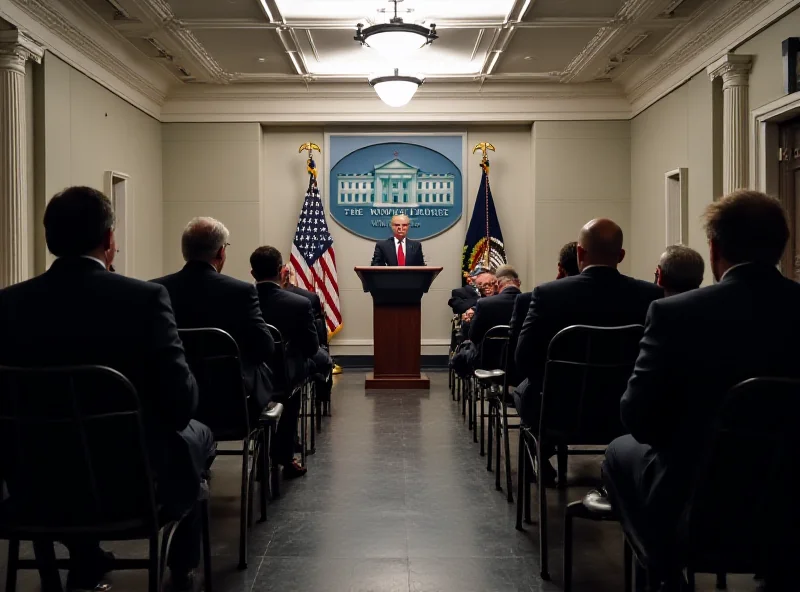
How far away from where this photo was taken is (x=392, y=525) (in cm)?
347

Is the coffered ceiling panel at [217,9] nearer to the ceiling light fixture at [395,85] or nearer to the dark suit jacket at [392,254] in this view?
the ceiling light fixture at [395,85]

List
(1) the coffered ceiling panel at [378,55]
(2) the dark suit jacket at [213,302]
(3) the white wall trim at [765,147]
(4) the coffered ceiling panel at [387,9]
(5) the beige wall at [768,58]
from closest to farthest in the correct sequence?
(2) the dark suit jacket at [213,302]
(5) the beige wall at [768,58]
(3) the white wall trim at [765,147]
(4) the coffered ceiling panel at [387,9]
(1) the coffered ceiling panel at [378,55]

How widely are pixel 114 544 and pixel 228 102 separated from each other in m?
7.73

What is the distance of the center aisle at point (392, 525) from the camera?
111 inches

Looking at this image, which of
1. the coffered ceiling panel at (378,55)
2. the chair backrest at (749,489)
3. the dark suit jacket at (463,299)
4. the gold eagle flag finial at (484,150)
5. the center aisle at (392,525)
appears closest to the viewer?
the chair backrest at (749,489)

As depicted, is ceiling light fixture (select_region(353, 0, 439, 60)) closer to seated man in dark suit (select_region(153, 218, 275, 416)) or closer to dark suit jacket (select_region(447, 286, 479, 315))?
dark suit jacket (select_region(447, 286, 479, 315))

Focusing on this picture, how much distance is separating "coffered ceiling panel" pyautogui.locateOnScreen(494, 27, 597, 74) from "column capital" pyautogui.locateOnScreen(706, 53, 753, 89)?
5.06 feet

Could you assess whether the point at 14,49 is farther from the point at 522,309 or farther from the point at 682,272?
the point at 682,272

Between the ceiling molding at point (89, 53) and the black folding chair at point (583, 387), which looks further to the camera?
the ceiling molding at point (89, 53)

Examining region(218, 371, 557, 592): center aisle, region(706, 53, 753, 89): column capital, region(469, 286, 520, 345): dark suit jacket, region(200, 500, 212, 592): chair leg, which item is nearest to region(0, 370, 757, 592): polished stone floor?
region(218, 371, 557, 592): center aisle

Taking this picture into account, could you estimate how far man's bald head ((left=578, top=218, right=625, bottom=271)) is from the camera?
291 cm

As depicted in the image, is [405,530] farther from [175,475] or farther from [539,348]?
[175,475]

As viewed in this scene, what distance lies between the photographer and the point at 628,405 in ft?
5.86

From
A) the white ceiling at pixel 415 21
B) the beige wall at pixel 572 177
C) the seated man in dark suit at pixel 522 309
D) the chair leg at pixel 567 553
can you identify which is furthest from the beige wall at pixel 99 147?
the chair leg at pixel 567 553
